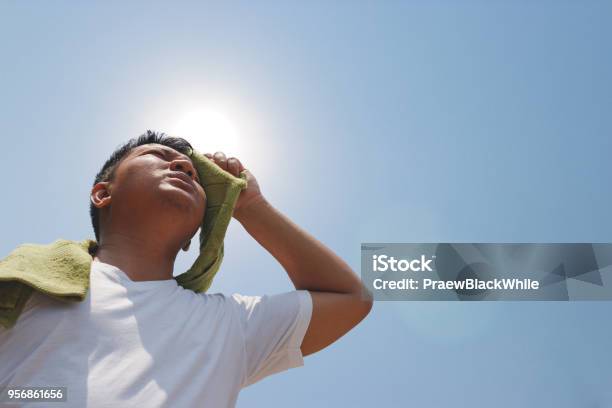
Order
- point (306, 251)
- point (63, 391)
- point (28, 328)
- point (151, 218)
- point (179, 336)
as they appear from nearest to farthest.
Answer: point (63, 391), point (28, 328), point (179, 336), point (151, 218), point (306, 251)

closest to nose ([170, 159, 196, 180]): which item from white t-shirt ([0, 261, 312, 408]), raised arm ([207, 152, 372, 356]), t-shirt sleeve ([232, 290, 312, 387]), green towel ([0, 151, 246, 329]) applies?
green towel ([0, 151, 246, 329])

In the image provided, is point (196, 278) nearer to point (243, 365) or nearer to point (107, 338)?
point (243, 365)

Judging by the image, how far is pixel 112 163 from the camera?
2.62 meters

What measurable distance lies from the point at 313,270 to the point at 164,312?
2.19 ft

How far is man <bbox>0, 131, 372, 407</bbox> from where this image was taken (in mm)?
1730

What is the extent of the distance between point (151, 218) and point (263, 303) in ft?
1.83

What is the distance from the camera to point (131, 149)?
2.58 m

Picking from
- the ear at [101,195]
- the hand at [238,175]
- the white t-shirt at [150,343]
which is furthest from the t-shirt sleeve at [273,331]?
the ear at [101,195]

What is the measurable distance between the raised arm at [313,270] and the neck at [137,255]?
16.0 inches

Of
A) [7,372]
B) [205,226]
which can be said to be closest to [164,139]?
[205,226]

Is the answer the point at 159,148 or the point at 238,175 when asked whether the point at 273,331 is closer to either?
the point at 238,175

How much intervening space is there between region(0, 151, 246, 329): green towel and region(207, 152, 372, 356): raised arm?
0.34ft

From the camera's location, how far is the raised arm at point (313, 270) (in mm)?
2295

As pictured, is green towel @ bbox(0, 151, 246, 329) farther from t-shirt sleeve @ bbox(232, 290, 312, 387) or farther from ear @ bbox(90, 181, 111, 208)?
t-shirt sleeve @ bbox(232, 290, 312, 387)
